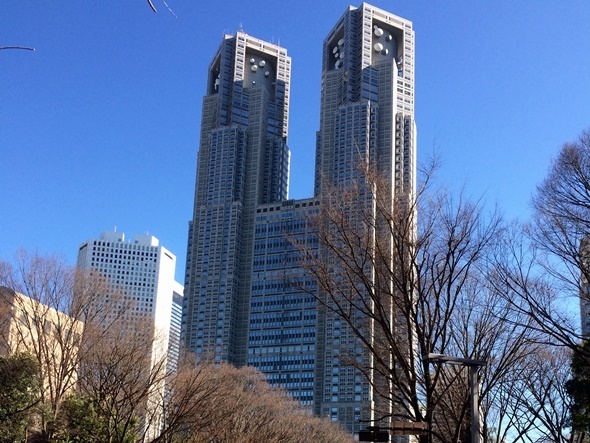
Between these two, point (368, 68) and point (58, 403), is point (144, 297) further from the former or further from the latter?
point (58, 403)

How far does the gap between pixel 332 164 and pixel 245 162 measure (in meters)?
18.7

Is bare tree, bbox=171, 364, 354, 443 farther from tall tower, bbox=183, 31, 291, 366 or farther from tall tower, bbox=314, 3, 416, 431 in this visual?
tall tower, bbox=183, 31, 291, 366

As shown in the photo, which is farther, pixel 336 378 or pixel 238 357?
pixel 238 357

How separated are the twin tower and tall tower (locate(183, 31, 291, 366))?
0.61ft

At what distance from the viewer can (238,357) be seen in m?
122

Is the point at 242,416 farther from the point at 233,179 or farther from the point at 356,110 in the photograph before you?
the point at 233,179

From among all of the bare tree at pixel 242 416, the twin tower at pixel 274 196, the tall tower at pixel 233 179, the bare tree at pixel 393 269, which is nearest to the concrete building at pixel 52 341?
the bare tree at pixel 242 416

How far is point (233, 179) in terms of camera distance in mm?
128625

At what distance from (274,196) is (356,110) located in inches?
909

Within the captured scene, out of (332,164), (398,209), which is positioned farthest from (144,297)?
(398,209)

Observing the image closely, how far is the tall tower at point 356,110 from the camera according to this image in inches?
4473

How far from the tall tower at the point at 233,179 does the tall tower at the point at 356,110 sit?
460 inches

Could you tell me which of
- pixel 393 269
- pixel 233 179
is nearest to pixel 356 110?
pixel 233 179

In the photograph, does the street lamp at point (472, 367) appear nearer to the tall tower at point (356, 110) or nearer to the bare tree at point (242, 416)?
the bare tree at point (242, 416)
